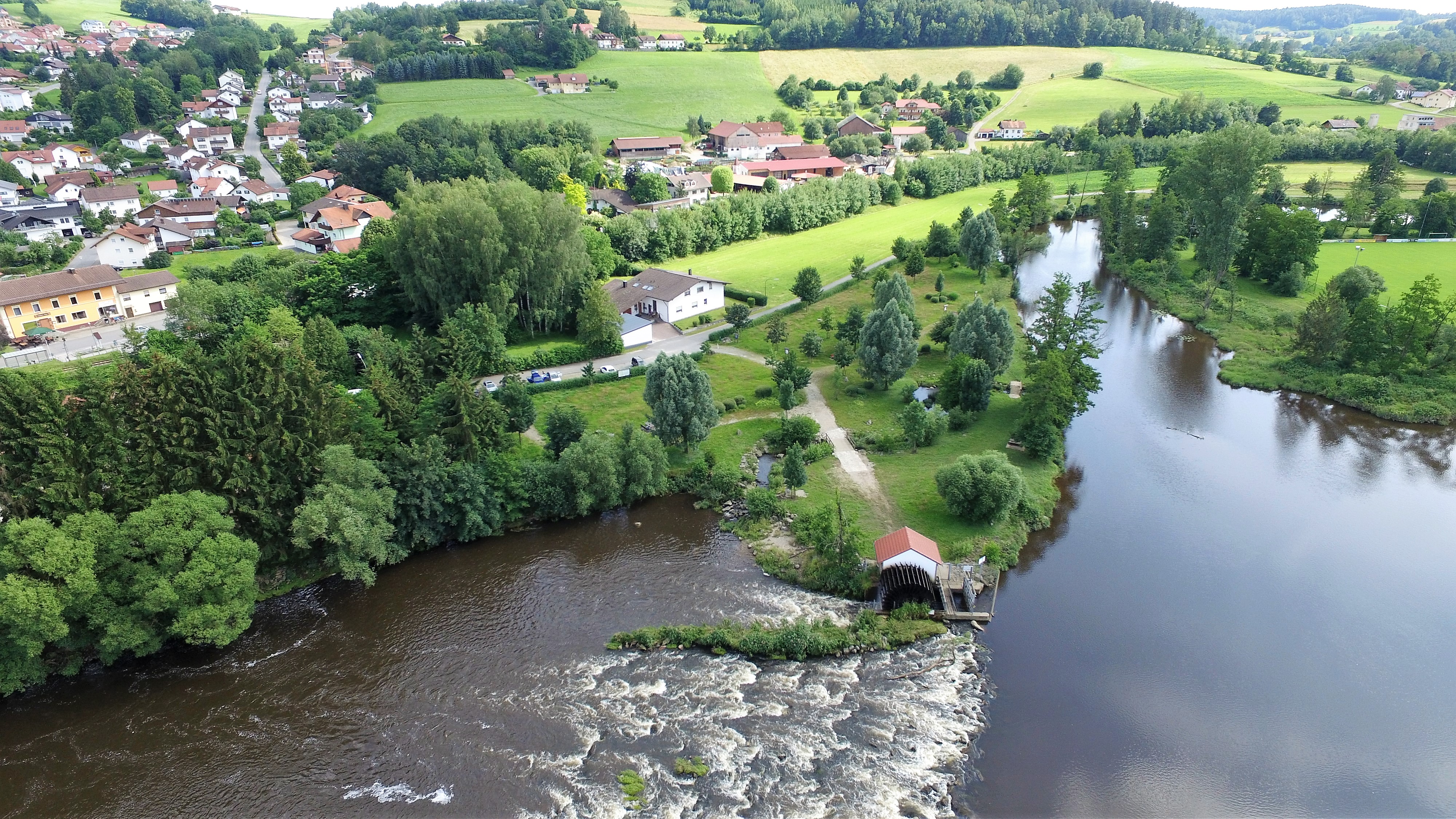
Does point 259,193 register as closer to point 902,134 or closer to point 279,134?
point 279,134

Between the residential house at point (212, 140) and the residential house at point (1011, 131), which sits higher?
the residential house at point (212, 140)

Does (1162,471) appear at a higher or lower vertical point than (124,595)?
lower

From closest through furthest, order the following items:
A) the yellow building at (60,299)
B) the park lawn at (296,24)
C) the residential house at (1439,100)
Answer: the yellow building at (60,299) < the residential house at (1439,100) < the park lawn at (296,24)

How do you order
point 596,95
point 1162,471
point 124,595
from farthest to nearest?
point 596,95 < point 1162,471 < point 124,595

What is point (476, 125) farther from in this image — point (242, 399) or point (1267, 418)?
point (1267, 418)

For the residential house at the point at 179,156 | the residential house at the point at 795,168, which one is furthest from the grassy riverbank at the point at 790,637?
the residential house at the point at 179,156

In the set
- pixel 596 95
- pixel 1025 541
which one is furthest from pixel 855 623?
pixel 596 95

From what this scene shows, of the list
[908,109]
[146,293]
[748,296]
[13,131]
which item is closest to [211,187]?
[146,293]

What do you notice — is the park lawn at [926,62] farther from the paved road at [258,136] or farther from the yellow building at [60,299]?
the yellow building at [60,299]
